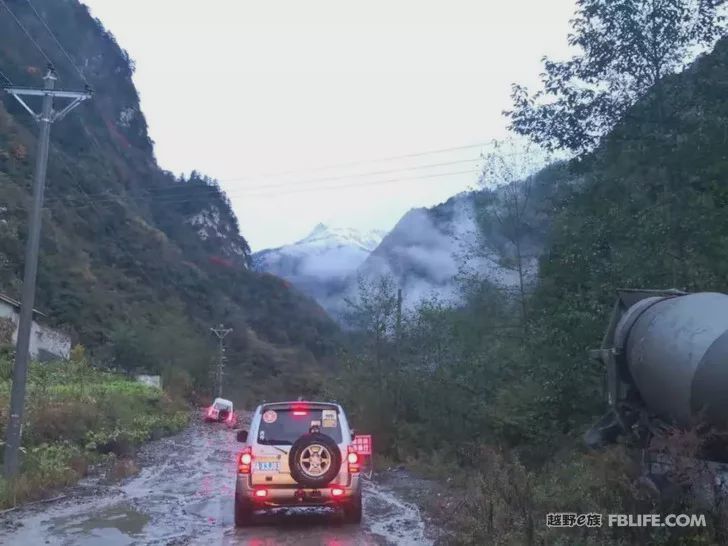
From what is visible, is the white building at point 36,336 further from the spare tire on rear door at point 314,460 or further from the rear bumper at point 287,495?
the spare tire on rear door at point 314,460

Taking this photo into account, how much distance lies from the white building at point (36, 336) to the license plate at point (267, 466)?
3191 centimetres

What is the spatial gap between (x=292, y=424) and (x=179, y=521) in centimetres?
267

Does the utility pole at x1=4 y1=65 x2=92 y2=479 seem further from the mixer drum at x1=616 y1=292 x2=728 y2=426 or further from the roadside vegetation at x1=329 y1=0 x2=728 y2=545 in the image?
the mixer drum at x1=616 y1=292 x2=728 y2=426

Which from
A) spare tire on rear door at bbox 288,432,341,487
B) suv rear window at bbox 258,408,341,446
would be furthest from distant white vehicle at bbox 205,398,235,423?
spare tire on rear door at bbox 288,432,341,487

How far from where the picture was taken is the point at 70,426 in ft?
71.8

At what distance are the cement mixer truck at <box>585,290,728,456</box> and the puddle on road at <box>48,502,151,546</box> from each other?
6519 mm


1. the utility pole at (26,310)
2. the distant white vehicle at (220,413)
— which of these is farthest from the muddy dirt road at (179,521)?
the distant white vehicle at (220,413)

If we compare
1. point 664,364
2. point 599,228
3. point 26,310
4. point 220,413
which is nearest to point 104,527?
point 26,310

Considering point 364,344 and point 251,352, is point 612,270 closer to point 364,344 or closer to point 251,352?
point 364,344

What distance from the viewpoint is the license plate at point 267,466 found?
11.0 meters

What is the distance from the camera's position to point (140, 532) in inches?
442

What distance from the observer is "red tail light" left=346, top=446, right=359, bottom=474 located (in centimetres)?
1119

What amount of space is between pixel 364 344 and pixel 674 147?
541 inches

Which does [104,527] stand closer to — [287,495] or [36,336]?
[287,495]
